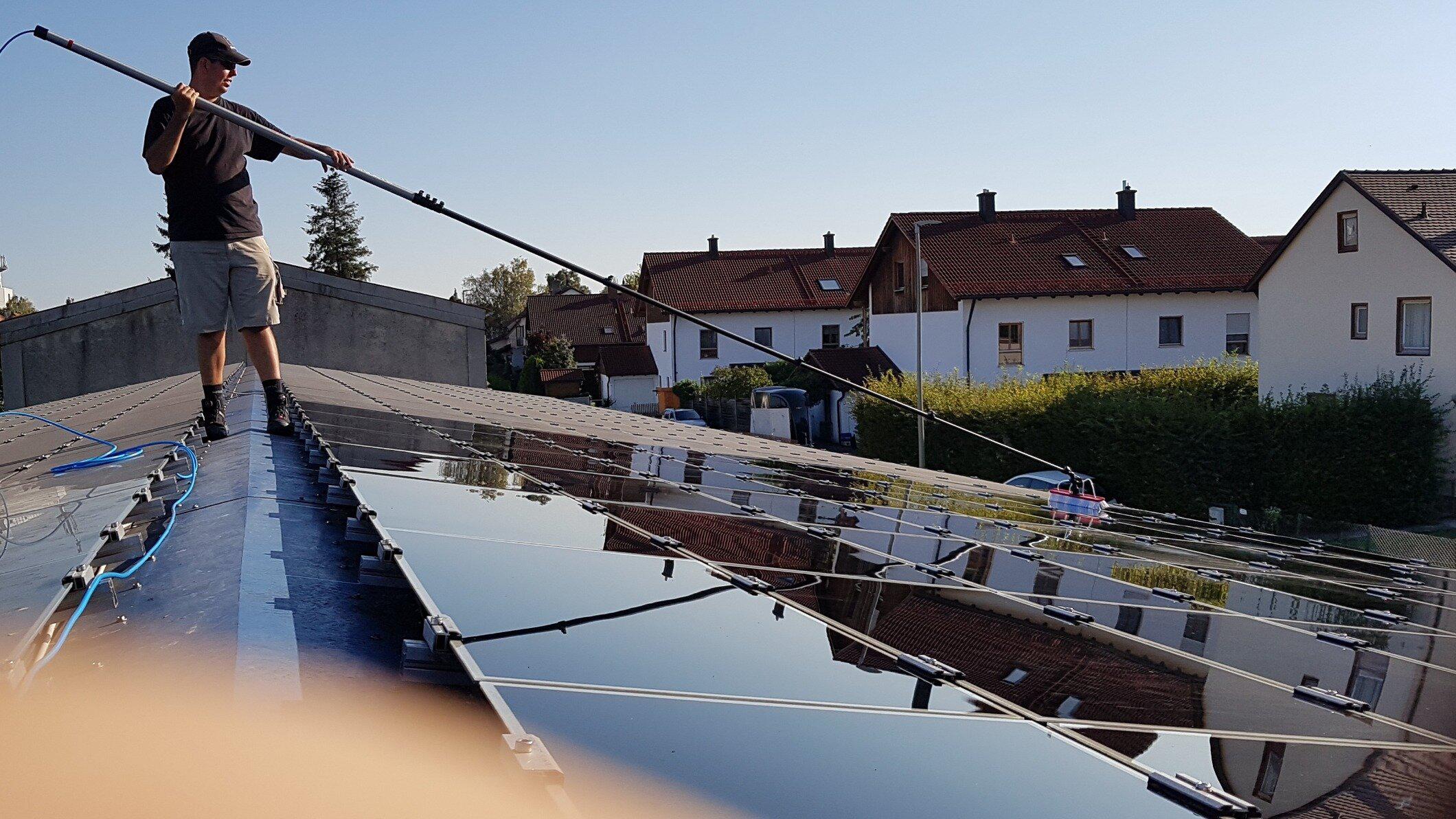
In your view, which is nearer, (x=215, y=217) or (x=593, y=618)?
(x=593, y=618)

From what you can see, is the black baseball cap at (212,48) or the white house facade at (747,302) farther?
the white house facade at (747,302)

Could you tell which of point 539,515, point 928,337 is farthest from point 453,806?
point 928,337

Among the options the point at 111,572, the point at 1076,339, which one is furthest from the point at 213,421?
the point at 1076,339

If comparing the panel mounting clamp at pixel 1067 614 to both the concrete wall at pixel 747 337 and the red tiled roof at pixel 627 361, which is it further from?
the red tiled roof at pixel 627 361

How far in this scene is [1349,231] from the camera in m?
28.9

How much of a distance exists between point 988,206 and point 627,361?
75.0ft

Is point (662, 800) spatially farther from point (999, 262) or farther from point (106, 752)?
point (999, 262)

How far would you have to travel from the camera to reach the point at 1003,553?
569cm

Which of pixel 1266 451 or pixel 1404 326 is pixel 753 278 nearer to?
pixel 1404 326

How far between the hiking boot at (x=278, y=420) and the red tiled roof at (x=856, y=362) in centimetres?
3731

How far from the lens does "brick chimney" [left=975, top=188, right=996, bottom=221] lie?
44031 mm

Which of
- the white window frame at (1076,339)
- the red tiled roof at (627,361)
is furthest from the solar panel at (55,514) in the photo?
the red tiled roof at (627,361)

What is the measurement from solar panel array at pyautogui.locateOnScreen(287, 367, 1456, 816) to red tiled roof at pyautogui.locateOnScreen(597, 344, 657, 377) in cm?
5310

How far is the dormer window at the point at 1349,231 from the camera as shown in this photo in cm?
2858
